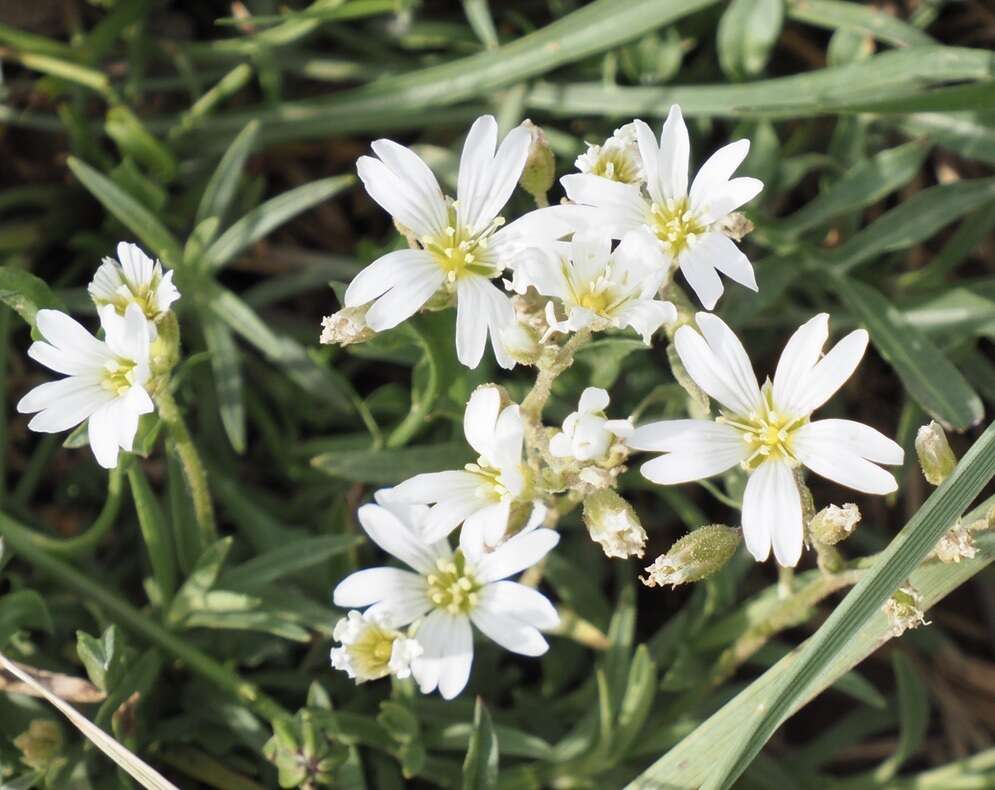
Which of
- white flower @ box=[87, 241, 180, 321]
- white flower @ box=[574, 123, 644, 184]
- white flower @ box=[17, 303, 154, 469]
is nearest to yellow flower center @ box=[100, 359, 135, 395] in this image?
white flower @ box=[17, 303, 154, 469]

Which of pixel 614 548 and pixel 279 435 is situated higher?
pixel 614 548

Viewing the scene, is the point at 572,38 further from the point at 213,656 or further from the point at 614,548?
the point at 213,656

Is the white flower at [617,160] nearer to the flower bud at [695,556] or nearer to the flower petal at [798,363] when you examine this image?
the flower petal at [798,363]

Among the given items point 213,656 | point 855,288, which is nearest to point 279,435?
point 213,656

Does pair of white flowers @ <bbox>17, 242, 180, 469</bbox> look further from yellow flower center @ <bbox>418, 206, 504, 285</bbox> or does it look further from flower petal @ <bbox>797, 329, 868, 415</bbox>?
flower petal @ <bbox>797, 329, 868, 415</bbox>

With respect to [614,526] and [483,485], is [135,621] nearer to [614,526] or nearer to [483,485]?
[483,485]
